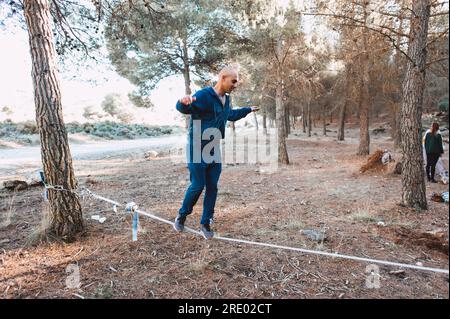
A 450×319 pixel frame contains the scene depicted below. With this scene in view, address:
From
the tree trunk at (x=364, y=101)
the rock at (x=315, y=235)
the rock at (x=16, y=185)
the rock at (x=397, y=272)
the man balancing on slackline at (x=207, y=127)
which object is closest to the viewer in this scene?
the rock at (x=397, y=272)

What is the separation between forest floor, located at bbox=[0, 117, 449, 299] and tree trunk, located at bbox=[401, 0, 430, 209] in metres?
0.40

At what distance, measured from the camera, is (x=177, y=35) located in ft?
36.4

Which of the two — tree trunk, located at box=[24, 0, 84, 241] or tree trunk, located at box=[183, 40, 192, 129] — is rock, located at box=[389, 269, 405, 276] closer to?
tree trunk, located at box=[24, 0, 84, 241]

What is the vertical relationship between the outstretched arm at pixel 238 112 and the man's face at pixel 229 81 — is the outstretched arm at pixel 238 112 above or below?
below

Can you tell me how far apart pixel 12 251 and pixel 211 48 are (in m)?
10.1

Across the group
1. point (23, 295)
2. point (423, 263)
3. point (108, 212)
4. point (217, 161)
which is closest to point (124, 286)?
point (23, 295)

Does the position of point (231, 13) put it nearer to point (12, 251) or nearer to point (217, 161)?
point (217, 161)

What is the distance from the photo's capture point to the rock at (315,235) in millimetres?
3819

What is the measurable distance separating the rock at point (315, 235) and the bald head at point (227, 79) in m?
2.26

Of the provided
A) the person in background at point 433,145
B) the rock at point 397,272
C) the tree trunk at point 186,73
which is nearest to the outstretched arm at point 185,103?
the rock at point 397,272

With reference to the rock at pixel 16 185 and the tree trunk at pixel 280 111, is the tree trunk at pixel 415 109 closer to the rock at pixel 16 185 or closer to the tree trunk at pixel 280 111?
the tree trunk at pixel 280 111

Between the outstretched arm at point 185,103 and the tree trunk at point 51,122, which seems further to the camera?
the tree trunk at point 51,122

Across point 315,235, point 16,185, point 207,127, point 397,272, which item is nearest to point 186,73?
point 16,185

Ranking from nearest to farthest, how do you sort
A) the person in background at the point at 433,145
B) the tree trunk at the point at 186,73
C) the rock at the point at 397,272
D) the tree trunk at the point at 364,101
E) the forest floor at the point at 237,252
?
the forest floor at the point at 237,252 → the rock at the point at 397,272 → the person in background at the point at 433,145 → the tree trunk at the point at 186,73 → the tree trunk at the point at 364,101
